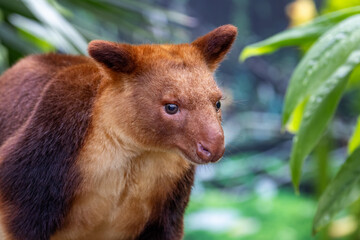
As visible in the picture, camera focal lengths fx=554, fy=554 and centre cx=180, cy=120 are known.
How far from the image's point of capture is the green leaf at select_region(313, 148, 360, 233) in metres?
1.37

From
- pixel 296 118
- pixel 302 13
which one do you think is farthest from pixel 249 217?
pixel 296 118

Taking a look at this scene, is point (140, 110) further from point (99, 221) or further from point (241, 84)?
point (241, 84)

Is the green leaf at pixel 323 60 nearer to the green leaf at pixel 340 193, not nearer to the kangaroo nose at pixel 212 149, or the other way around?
the green leaf at pixel 340 193

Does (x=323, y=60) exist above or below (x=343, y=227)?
above

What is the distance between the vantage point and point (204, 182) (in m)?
4.07

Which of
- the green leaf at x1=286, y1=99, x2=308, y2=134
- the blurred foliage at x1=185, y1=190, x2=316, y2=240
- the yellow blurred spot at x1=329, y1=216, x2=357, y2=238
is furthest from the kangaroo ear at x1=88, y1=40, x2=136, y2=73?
the blurred foliage at x1=185, y1=190, x2=316, y2=240

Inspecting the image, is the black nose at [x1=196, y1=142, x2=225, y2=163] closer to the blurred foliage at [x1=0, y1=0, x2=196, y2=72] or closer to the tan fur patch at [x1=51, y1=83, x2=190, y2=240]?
the tan fur patch at [x1=51, y1=83, x2=190, y2=240]

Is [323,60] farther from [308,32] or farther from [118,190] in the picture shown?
[118,190]

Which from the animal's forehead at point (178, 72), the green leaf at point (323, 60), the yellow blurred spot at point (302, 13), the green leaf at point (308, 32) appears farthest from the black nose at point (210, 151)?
the yellow blurred spot at point (302, 13)

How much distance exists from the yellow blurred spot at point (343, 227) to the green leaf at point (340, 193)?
7.29 ft

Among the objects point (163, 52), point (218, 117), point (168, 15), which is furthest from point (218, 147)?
point (168, 15)

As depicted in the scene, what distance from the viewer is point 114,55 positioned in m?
1.25

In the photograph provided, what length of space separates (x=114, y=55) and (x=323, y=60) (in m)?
0.55

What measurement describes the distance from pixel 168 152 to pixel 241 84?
8.92ft
